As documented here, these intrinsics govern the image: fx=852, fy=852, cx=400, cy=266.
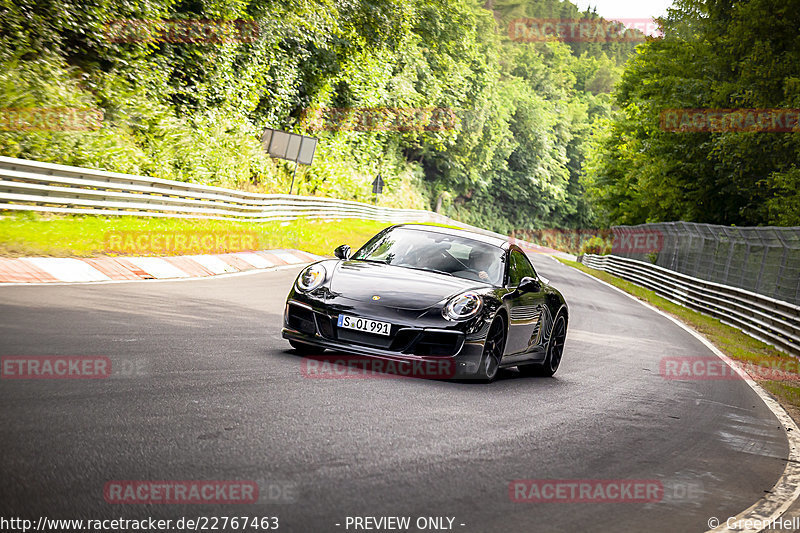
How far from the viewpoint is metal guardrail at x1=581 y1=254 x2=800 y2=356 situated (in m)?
16.2

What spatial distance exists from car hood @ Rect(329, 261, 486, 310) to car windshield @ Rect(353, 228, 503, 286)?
25 cm

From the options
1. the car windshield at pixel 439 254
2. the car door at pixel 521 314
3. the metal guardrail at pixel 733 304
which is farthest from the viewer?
the metal guardrail at pixel 733 304

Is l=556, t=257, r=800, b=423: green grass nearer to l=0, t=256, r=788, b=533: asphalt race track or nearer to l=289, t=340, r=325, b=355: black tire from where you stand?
l=0, t=256, r=788, b=533: asphalt race track

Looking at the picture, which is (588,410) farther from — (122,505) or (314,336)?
(122,505)

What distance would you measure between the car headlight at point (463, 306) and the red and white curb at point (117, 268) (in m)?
5.71

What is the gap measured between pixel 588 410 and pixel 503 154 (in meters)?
78.5

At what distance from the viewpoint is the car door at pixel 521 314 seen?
8133 mm

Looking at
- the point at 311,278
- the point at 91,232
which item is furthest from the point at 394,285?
the point at 91,232

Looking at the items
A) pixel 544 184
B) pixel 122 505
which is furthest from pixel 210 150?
pixel 544 184

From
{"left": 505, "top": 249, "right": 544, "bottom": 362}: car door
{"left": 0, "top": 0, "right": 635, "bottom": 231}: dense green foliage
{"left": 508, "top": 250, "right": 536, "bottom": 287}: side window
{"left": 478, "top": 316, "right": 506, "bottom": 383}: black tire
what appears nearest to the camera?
{"left": 478, "top": 316, "right": 506, "bottom": 383}: black tire

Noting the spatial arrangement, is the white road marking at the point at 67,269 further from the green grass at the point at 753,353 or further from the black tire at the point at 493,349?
the green grass at the point at 753,353

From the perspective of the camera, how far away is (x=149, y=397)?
5.30 meters

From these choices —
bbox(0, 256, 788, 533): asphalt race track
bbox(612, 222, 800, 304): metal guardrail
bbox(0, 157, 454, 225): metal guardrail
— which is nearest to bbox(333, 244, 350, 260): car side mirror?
bbox(0, 256, 788, 533): asphalt race track

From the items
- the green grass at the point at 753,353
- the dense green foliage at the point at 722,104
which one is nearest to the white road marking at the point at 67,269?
the green grass at the point at 753,353
